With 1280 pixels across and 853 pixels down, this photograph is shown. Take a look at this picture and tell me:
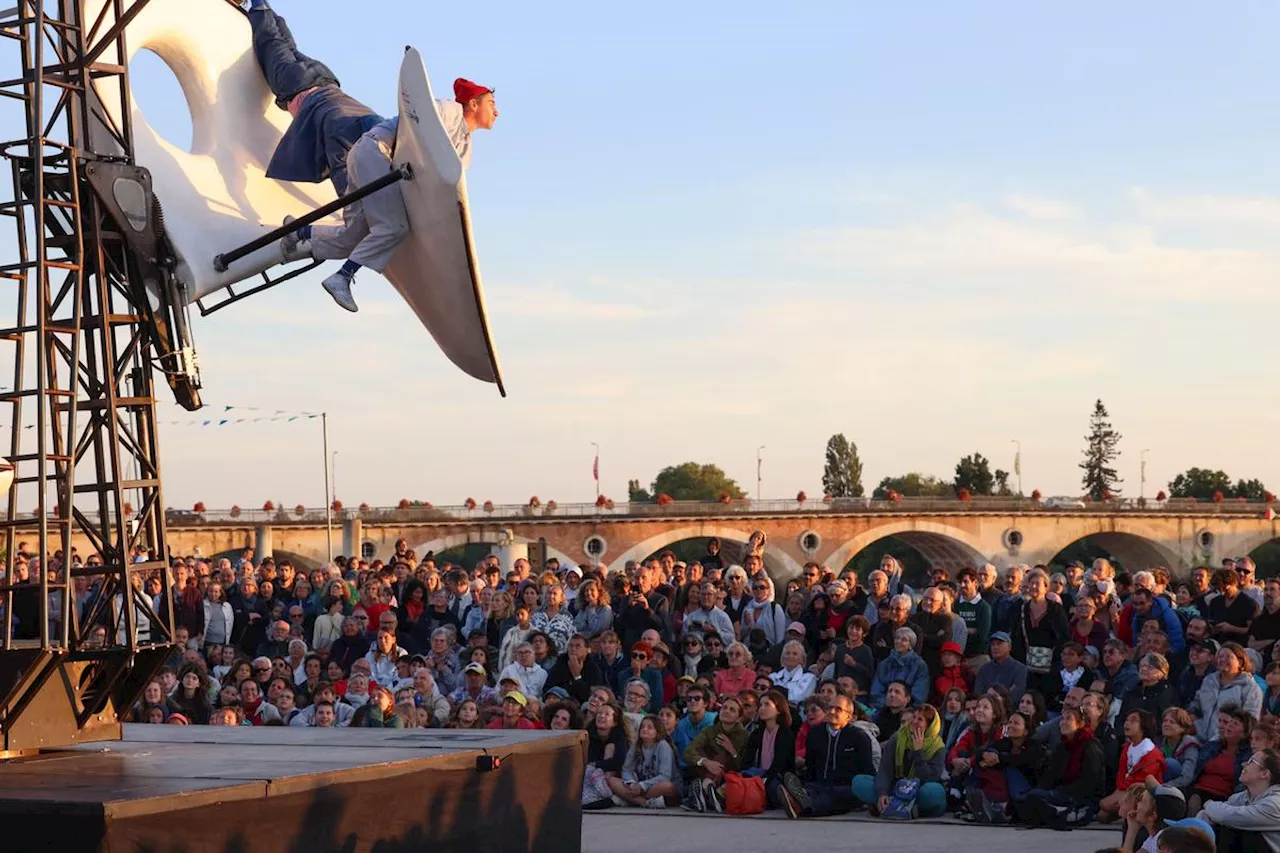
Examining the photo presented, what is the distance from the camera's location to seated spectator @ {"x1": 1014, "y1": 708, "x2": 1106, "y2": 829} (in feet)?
32.4

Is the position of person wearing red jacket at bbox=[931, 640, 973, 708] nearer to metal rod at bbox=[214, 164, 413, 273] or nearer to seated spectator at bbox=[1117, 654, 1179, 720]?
seated spectator at bbox=[1117, 654, 1179, 720]

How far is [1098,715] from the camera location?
992cm

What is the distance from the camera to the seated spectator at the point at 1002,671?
36.8ft

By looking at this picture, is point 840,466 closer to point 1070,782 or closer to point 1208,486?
point 1208,486

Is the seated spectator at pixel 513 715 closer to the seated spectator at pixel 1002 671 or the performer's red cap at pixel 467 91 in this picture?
the seated spectator at pixel 1002 671

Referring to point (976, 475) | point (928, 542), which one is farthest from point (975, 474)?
point (928, 542)

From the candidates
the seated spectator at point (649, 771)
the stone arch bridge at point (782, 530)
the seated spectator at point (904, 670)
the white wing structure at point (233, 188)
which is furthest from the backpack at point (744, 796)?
the stone arch bridge at point (782, 530)

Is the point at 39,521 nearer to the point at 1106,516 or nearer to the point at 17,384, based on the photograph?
the point at 17,384

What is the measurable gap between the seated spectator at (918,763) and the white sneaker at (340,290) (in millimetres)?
4764

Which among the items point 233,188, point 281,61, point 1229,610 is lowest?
point 1229,610

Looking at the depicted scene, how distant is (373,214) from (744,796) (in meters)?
5.08

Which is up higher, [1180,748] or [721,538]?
[721,538]

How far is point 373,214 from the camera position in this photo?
24.8ft

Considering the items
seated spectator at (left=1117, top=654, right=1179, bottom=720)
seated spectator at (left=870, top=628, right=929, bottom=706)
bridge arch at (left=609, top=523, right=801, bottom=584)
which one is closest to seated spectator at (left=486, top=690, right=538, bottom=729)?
seated spectator at (left=870, top=628, right=929, bottom=706)
